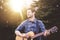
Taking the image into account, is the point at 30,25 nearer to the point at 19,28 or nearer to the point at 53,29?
the point at 19,28

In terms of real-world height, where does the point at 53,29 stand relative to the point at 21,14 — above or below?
below

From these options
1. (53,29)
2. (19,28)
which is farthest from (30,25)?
(53,29)

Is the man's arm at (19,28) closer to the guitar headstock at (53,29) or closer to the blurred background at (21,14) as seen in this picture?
the blurred background at (21,14)

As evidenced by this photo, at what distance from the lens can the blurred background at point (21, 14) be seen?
2.92 meters

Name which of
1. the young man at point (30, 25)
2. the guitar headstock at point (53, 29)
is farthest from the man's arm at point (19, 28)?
the guitar headstock at point (53, 29)

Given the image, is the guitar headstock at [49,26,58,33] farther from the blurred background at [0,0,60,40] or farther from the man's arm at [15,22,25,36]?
the man's arm at [15,22,25,36]

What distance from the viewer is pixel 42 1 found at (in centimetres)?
294

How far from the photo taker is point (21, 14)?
2.92 meters

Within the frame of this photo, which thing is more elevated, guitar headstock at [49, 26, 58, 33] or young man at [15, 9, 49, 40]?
young man at [15, 9, 49, 40]

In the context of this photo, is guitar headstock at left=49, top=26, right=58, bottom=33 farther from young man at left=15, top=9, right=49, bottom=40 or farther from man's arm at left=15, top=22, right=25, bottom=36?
man's arm at left=15, top=22, right=25, bottom=36

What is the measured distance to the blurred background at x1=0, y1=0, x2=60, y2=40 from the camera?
115 inches

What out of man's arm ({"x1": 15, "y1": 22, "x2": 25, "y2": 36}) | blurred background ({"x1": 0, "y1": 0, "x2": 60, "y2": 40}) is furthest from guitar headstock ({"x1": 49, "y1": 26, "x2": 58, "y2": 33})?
man's arm ({"x1": 15, "y1": 22, "x2": 25, "y2": 36})

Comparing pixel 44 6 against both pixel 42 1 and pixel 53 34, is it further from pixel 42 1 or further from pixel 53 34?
pixel 53 34

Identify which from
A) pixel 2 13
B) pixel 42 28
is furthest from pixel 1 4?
pixel 42 28
